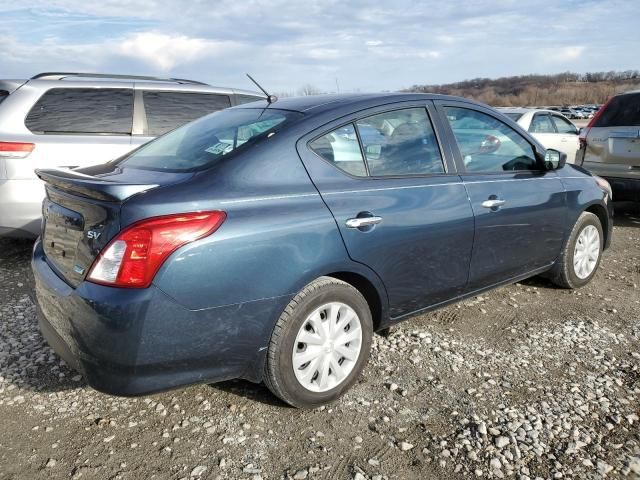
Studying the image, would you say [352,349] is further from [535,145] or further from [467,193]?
[535,145]

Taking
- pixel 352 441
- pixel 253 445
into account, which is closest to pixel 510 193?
pixel 352 441

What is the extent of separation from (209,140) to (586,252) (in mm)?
3255

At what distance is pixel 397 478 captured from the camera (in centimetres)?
230

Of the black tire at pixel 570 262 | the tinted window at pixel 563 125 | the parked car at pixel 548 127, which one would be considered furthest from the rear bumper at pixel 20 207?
the tinted window at pixel 563 125

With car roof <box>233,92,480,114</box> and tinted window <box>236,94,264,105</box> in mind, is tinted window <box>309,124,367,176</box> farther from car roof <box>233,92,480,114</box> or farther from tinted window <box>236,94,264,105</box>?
tinted window <box>236,94,264,105</box>

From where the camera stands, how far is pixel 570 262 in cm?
432

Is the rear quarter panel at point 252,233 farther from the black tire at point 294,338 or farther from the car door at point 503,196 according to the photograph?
the car door at point 503,196

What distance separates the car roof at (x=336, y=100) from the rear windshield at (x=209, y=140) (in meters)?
0.09

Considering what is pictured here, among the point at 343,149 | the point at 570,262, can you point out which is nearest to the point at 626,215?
the point at 570,262

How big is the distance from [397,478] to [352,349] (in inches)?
29.0

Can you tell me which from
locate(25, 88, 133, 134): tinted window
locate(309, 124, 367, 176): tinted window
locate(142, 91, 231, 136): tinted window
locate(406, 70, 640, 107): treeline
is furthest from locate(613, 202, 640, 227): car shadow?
locate(406, 70, 640, 107): treeline

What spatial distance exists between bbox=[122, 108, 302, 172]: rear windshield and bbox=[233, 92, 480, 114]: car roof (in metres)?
0.09

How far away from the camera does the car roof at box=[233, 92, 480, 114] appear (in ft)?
9.93

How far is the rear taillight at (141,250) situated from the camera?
221cm
